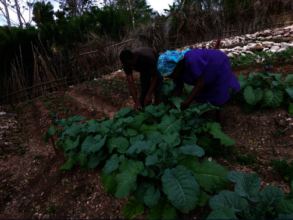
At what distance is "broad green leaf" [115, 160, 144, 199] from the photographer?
1.51 metres

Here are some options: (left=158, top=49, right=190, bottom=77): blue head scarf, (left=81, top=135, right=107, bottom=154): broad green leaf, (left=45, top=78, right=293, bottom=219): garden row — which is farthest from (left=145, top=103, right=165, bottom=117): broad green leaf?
(left=81, top=135, right=107, bottom=154): broad green leaf

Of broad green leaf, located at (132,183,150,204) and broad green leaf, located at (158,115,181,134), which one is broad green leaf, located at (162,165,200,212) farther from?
broad green leaf, located at (158,115,181,134)

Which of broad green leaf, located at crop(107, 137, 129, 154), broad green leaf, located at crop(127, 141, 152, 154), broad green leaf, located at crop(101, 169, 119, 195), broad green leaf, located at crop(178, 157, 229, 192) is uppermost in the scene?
broad green leaf, located at crop(127, 141, 152, 154)

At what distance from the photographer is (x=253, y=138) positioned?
261cm

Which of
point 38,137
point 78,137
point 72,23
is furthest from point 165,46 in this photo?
point 78,137

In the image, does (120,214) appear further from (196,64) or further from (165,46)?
(165,46)

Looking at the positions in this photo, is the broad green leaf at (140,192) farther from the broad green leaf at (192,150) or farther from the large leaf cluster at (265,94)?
the large leaf cluster at (265,94)

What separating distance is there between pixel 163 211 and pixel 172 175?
1.00 ft

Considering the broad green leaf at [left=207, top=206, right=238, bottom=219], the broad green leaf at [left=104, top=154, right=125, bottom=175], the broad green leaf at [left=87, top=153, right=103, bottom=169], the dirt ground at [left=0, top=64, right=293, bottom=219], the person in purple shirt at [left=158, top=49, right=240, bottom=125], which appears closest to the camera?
the broad green leaf at [left=207, top=206, right=238, bottom=219]

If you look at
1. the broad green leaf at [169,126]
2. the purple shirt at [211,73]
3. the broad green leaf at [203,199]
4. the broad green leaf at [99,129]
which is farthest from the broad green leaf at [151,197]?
the purple shirt at [211,73]

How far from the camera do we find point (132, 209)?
5.33 ft

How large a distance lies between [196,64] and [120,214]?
1.82 m

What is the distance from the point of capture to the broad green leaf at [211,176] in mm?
1524

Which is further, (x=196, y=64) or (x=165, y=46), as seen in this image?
(x=165, y=46)
